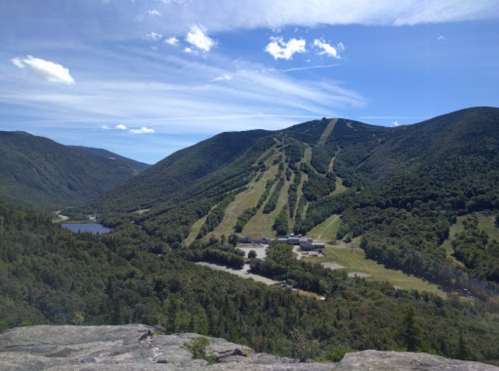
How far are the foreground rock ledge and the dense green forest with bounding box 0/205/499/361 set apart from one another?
11.8 metres

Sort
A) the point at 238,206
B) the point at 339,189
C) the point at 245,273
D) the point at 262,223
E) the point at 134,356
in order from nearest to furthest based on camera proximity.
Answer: the point at 134,356 → the point at 245,273 → the point at 262,223 → the point at 238,206 → the point at 339,189

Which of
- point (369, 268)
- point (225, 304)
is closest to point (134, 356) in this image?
point (225, 304)

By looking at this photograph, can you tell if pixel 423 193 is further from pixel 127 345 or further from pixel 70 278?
pixel 127 345

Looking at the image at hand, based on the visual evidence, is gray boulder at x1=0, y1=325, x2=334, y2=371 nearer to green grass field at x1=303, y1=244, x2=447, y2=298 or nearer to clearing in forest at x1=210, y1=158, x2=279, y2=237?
green grass field at x1=303, y1=244, x2=447, y2=298

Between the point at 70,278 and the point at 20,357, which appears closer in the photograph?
the point at 20,357

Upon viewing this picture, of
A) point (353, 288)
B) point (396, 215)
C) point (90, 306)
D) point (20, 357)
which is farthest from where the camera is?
point (396, 215)

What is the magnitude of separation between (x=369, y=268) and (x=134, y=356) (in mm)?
81286

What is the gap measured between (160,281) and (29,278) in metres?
22.7

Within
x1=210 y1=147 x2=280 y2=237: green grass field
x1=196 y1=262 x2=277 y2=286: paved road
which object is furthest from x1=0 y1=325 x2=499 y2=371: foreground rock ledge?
x1=210 y1=147 x2=280 y2=237: green grass field

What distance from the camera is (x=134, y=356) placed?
25.0m

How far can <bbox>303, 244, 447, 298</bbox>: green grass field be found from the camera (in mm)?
80425

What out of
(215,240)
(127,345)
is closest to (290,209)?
(215,240)

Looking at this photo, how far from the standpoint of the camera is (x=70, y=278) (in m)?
65.3

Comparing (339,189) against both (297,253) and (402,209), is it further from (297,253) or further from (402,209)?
(297,253)
